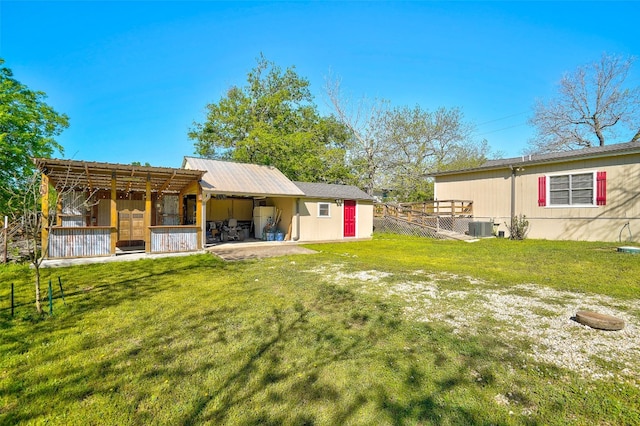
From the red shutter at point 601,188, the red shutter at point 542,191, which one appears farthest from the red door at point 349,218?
the red shutter at point 601,188

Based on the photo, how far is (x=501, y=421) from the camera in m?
2.00

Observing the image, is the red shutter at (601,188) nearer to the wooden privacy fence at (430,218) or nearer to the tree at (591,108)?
the wooden privacy fence at (430,218)

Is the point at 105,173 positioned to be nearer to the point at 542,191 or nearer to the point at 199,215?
the point at 199,215

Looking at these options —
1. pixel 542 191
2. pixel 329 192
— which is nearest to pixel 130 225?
pixel 329 192

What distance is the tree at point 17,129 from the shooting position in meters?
12.5

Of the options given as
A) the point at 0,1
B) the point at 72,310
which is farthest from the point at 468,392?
Answer: the point at 0,1

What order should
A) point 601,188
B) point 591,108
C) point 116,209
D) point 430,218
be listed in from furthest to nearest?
1. point 591,108
2. point 430,218
3. point 601,188
4. point 116,209

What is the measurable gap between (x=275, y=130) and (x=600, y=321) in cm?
2139

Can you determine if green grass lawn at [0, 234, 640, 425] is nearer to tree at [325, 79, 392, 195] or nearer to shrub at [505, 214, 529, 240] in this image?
shrub at [505, 214, 529, 240]

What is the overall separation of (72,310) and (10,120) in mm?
13775

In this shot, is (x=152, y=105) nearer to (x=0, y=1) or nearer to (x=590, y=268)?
(x=0, y=1)

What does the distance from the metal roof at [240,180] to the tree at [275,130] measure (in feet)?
23.8

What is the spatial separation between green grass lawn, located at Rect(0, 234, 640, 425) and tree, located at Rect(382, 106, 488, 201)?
59.3ft

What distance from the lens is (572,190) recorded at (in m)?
12.5
